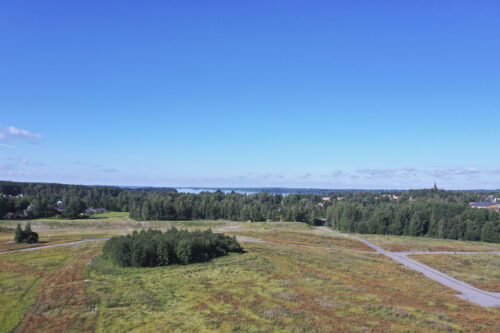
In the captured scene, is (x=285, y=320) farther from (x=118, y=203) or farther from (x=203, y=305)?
(x=118, y=203)

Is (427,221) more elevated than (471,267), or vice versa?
(427,221)

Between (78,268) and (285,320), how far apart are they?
115 ft

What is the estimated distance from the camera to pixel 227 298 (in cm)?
3319

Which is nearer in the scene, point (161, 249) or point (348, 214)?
point (161, 249)

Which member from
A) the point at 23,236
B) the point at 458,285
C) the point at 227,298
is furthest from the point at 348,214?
the point at 23,236

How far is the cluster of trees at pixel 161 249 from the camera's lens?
161 ft

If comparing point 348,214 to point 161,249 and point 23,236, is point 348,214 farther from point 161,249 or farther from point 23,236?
point 23,236

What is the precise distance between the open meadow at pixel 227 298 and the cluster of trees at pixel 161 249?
7.04ft

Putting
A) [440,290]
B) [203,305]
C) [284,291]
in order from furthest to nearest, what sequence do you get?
1. [440,290]
2. [284,291]
3. [203,305]

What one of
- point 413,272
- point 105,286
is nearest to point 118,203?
point 105,286

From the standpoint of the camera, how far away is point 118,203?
190875mm

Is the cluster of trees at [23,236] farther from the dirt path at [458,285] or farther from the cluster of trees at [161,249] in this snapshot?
the dirt path at [458,285]

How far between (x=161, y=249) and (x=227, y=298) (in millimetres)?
22171

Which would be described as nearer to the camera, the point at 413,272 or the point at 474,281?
the point at 474,281
